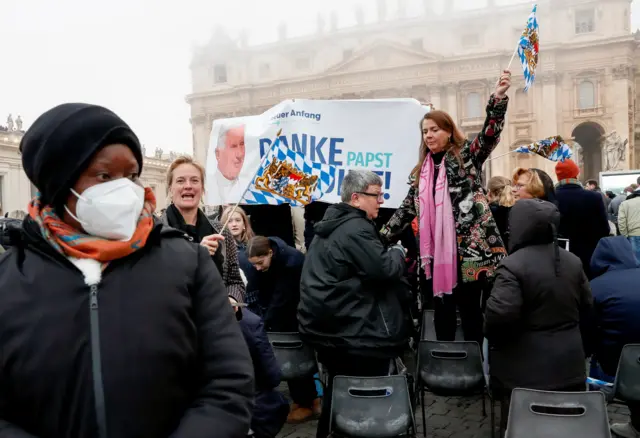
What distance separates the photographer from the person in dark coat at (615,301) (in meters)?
3.57

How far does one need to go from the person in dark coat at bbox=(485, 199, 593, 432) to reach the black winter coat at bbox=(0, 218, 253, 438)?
7.25ft

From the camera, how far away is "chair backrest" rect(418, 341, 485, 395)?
3885mm

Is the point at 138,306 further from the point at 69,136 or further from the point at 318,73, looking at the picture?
the point at 318,73

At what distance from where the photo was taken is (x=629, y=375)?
349 centimetres

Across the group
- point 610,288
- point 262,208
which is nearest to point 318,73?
point 262,208

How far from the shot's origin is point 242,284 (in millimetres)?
3438

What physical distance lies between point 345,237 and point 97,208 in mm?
2367

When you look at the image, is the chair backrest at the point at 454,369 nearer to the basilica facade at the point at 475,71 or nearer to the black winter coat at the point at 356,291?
the black winter coat at the point at 356,291

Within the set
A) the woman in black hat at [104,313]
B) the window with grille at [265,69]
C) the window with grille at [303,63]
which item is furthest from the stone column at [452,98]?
the woman in black hat at [104,313]

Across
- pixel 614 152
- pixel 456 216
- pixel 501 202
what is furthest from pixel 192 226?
pixel 614 152

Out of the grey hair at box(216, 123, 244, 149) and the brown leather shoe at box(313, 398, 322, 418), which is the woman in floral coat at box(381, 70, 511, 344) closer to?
the brown leather shoe at box(313, 398, 322, 418)

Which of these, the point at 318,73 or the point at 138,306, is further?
the point at 318,73

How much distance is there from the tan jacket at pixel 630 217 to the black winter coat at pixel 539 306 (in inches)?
83.2

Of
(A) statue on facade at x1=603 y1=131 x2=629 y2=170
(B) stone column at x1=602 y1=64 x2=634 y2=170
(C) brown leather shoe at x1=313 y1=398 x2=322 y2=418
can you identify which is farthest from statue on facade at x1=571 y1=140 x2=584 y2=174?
(C) brown leather shoe at x1=313 y1=398 x2=322 y2=418
